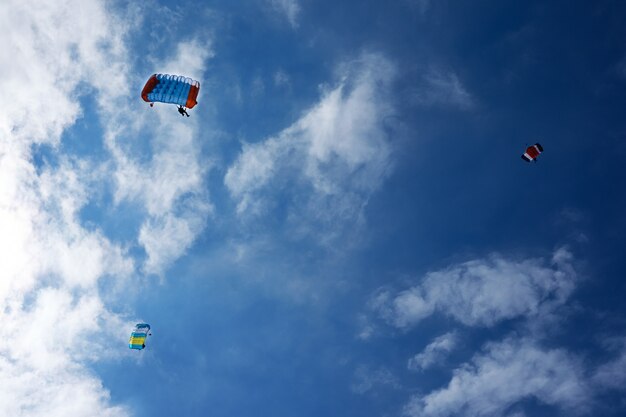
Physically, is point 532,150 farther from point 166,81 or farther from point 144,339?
point 144,339

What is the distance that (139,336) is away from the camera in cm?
6225

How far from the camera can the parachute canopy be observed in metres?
49.7

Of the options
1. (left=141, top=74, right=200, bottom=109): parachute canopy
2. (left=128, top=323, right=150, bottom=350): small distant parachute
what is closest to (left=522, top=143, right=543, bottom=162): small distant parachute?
(left=141, top=74, right=200, bottom=109): parachute canopy

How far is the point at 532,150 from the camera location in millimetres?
57750

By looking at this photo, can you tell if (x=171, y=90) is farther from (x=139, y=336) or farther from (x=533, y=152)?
(x=533, y=152)

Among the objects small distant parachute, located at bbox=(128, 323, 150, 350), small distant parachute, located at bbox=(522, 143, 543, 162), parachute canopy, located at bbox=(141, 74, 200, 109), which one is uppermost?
parachute canopy, located at bbox=(141, 74, 200, 109)

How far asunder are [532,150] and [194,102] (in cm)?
4002

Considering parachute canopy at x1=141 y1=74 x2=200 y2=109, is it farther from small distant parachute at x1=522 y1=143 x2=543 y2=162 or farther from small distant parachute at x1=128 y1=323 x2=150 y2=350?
small distant parachute at x1=522 y1=143 x2=543 y2=162

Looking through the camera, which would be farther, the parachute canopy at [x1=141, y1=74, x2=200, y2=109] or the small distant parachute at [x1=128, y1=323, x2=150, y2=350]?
the small distant parachute at [x1=128, y1=323, x2=150, y2=350]

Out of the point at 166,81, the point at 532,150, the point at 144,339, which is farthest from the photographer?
the point at 144,339

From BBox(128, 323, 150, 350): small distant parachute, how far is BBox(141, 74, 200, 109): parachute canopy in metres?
30.4

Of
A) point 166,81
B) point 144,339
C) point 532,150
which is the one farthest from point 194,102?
point 532,150

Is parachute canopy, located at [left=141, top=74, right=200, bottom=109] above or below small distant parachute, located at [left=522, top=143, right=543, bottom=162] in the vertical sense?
above

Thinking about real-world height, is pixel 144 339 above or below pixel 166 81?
below
